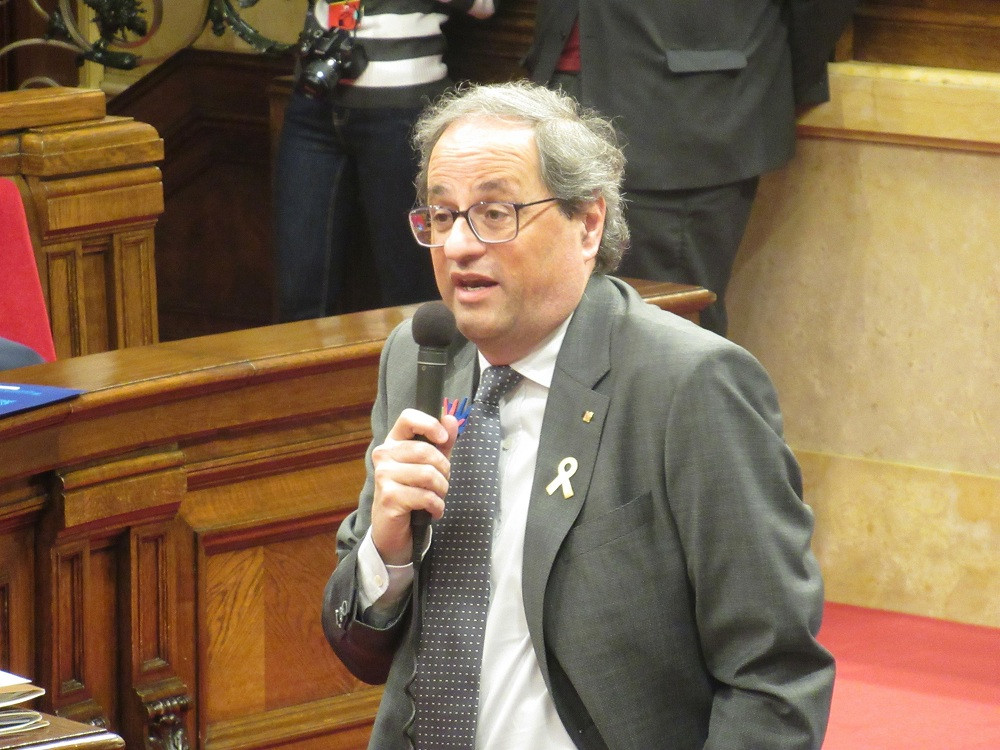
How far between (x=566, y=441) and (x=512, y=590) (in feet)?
0.59

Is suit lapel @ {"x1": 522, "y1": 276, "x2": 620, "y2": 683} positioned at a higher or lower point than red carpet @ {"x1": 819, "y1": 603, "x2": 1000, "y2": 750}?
higher

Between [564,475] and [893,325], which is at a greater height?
[564,475]

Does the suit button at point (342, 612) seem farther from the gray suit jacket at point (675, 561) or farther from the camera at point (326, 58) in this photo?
the camera at point (326, 58)

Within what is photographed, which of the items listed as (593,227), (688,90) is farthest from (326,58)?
(593,227)

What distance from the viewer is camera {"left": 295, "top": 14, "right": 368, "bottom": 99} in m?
4.00

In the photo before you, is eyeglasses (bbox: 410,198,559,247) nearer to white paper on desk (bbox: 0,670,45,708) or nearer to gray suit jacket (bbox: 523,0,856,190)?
white paper on desk (bbox: 0,670,45,708)

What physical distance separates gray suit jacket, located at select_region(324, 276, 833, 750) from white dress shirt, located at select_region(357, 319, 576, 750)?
44mm

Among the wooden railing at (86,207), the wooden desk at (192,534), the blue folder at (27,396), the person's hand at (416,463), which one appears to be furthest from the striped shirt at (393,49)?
the person's hand at (416,463)

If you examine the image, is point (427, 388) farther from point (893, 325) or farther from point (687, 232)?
point (893, 325)

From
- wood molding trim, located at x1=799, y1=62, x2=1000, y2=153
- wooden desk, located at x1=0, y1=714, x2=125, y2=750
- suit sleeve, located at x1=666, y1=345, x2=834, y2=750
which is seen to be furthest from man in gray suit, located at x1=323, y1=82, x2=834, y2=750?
wood molding trim, located at x1=799, y1=62, x2=1000, y2=153

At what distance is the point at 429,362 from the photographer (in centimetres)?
183

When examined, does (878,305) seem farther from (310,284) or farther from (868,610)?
(310,284)

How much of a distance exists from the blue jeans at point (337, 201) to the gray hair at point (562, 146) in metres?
2.05

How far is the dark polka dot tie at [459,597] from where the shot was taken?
1915 millimetres
